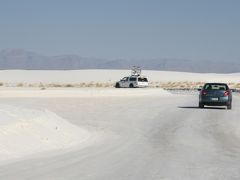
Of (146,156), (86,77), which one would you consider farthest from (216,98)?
(86,77)

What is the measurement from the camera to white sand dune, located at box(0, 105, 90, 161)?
48.2 ft

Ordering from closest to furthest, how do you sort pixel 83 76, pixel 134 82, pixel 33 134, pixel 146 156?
pixel 146 156 < pixel 33 134 < pixel 134 82 < pixel 83 76

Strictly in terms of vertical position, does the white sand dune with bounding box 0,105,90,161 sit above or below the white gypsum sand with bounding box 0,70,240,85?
above

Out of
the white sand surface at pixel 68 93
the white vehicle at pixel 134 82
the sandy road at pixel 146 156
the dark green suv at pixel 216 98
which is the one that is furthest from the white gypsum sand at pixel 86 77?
the sandy road at pixel 146 156

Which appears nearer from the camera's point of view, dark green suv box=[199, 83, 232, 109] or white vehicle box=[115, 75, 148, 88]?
dark green suv box=[199, 83, 232, 109]

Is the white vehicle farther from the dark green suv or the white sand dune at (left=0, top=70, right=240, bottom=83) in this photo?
the white sand dune at (left=0, top=70, right=240, bottom=83)

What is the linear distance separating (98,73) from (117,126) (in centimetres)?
15086

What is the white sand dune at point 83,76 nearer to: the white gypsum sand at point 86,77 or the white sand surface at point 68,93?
the white gypsum sand at point 86,77

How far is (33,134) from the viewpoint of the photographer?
1661 cm

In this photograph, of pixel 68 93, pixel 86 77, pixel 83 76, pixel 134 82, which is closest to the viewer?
pixel 68 93

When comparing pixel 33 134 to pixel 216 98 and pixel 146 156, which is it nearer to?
pixel 146 156

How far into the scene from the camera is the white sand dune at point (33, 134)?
14.7 m

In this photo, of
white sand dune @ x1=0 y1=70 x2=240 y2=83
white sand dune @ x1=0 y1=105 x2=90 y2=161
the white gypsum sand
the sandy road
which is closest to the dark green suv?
the sandy road

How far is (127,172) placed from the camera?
1201 centimetres
